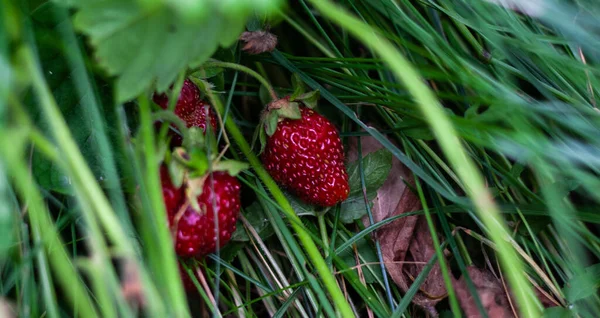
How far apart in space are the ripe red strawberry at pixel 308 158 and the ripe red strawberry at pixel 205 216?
101mm

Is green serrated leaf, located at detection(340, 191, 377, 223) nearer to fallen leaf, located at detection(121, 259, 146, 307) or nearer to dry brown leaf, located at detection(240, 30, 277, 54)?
dry brown leaf, located at detection(240, 30, 277, 54)

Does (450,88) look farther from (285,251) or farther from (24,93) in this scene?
(24,93)

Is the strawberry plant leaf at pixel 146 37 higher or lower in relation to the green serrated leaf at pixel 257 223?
higher

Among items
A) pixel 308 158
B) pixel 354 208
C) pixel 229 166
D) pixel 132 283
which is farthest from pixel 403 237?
pixel 132 283

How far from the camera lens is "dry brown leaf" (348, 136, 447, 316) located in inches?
34.5

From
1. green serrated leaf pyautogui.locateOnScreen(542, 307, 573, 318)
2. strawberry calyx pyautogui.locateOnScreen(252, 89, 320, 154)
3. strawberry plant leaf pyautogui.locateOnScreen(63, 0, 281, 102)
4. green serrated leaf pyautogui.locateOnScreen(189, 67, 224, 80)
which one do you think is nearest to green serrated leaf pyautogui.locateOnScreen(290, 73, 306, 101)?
strawberry calyx pyautogui.locateOnScreen(252, 89, 320, 154)

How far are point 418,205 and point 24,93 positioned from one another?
594mm

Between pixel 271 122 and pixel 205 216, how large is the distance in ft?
0.59

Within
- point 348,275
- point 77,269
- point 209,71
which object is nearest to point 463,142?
point 348,275

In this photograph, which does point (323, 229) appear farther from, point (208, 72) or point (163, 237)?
point (163, 237)

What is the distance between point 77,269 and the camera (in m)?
0.75

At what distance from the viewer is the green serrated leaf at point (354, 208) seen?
2.92 feet

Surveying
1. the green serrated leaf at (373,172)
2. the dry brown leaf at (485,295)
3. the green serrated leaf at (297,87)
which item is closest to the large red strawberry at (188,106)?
the green serrated leaf at (297,87)

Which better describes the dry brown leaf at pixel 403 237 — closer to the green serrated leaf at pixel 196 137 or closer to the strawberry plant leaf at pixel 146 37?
the green serrated leaf at pixel 196 137
